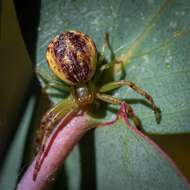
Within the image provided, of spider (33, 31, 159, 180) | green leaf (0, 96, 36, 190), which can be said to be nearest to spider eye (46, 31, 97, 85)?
spider (33, 31, 159, 180)

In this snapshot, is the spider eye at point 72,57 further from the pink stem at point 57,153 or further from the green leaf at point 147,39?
the pink stem at point 57,153

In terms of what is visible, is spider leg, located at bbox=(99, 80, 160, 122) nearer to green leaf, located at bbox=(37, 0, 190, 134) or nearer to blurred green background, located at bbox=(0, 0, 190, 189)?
green leaf, located at bbox=(37, 0, 190, 134)

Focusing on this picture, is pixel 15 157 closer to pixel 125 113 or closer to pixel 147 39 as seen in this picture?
pixel 125 113

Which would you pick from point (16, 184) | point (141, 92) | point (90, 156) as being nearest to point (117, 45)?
point (141, 92)

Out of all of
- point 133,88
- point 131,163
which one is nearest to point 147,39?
point 133,88

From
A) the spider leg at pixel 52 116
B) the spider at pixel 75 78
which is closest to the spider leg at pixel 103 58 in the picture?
the spider at pixel 75 78

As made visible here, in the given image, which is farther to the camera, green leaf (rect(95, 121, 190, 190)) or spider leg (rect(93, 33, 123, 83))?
spider leg (rect(93, 33, 123, 83))
